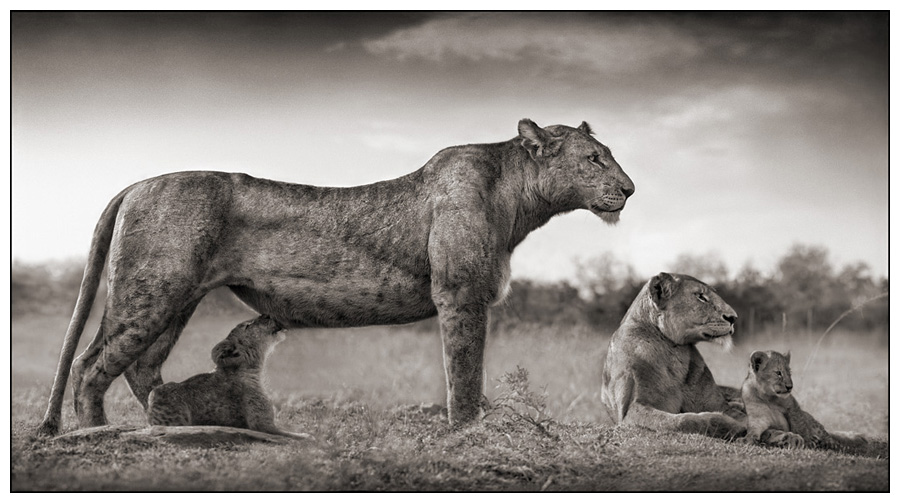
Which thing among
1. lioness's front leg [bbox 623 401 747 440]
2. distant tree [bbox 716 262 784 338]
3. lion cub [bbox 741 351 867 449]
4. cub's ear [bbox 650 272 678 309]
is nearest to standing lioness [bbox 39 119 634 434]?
cub's ear [bbox 650 272 678 309]

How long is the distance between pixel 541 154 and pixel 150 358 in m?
4.55

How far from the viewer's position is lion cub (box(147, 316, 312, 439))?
10.7 metres

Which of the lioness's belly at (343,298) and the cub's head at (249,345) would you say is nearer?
the cub's head at (249,345)

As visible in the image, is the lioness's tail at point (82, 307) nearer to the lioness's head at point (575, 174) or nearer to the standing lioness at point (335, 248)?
the standing lioness at point (335, 248)

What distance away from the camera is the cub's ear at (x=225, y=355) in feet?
36.2

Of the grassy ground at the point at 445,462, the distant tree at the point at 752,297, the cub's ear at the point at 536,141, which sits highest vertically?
the cub's ear at the point at 536,141

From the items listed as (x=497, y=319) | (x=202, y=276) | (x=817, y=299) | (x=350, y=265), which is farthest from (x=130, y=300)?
(x=817, y=299)

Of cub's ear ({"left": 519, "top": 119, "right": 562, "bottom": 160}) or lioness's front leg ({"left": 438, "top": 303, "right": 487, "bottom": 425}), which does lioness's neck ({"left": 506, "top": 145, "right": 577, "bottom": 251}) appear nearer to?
cub's ear ({"left": 519, "top": 119, "right": 562, "bottom": 160})

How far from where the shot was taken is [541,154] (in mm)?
11648

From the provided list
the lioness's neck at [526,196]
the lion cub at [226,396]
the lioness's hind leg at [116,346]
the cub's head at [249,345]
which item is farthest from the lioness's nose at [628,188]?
the lioness's hind leg at [116,346]

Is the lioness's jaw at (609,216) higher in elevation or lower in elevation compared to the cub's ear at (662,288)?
higher

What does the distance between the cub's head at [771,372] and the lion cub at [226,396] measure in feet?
14.9

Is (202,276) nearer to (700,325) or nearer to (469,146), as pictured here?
(469,146)

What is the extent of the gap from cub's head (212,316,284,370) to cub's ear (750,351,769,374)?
4.76 meters
